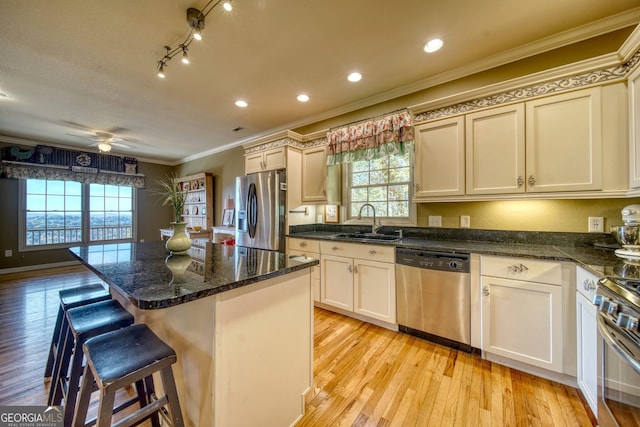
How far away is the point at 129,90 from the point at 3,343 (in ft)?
8.93

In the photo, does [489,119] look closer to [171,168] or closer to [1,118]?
[1,118]

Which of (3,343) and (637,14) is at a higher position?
(637,14)

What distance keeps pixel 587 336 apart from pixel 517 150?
132 centimetres

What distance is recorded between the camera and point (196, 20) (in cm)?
167

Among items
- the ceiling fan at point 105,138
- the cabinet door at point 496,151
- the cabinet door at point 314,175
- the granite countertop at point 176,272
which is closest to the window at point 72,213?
the ceiling fan at point 105,138

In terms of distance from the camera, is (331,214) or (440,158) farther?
(331,214)

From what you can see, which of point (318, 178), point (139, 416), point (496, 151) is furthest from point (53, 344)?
point (496, 151)

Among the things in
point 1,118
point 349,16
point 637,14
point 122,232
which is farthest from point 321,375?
point 122,232

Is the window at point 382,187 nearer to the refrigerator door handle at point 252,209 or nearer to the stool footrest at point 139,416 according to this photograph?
the refrigerator door handle at point 252,209

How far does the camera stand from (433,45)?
6.58ft

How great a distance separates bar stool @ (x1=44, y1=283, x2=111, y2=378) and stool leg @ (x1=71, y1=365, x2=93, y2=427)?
30.6 inches

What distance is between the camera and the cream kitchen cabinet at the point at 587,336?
1279 mm
